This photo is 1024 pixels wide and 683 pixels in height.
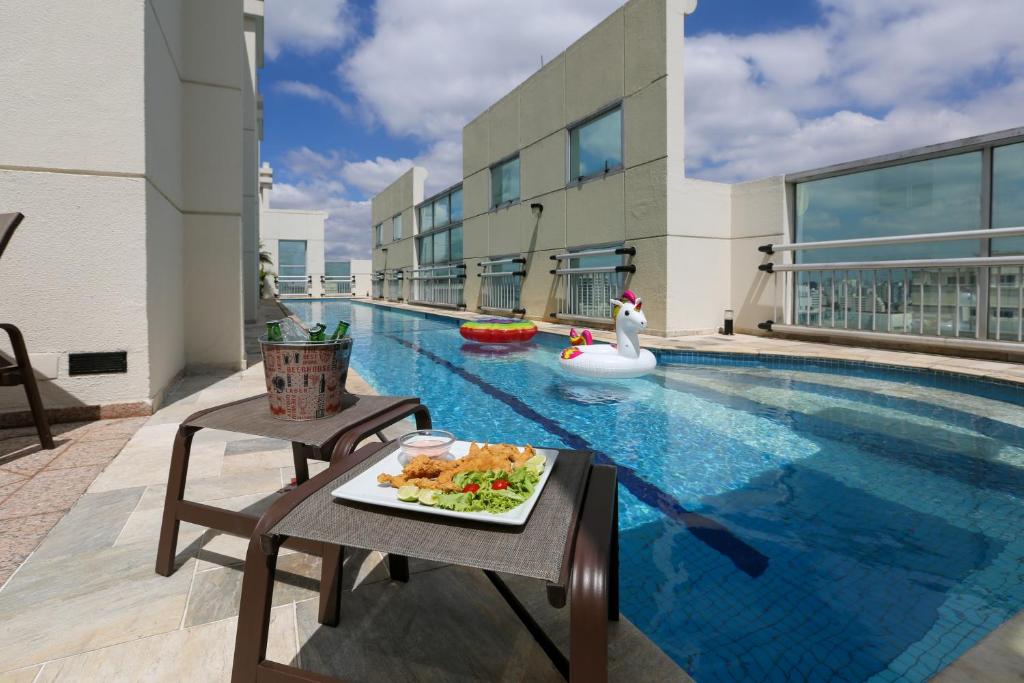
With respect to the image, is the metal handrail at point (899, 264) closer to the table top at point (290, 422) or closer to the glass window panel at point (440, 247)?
the table top at point (290, 422)

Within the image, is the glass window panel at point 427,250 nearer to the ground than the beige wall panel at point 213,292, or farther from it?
farther from it

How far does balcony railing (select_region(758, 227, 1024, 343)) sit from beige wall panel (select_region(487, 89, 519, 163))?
714cm

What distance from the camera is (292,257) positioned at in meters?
29.6

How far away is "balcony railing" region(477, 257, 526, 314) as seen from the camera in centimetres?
1250

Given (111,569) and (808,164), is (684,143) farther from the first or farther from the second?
(111,569)

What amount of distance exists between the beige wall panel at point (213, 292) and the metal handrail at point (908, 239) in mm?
7444

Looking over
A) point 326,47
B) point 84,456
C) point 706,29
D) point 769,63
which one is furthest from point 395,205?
point 84,456

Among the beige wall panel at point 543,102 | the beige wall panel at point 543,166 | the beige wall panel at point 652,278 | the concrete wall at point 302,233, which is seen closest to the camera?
the beige wall panel at point 652,278

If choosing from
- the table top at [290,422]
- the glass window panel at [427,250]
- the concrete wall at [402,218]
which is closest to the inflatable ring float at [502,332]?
the table top at [290,422]

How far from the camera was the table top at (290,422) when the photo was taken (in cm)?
139

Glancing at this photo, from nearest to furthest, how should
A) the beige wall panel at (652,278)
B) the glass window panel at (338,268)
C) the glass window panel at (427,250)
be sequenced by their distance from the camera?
the beige wall panel at (652,278)
the glass window panel at (427,250)
the glass window panel at (338,268)

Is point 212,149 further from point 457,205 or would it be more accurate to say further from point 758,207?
point 457,205

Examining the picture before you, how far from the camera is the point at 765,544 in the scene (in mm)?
2129

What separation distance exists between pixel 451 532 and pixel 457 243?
1609 centimetres
